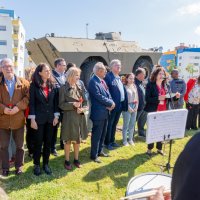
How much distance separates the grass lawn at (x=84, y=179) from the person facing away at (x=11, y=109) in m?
0.36

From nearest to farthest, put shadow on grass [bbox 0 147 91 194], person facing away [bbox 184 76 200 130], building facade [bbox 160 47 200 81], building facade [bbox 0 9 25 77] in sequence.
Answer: shadow on grass [bbox 0 147 91 194]
person facing away [bbox 184 76 200 130]
building facade [bbox 0 9 25 77]
building facade [bbox 160 47 200 81]

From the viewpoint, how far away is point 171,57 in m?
77.9

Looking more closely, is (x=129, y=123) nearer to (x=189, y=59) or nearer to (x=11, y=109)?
(x=11, y=109)

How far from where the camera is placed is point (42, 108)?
175 inches

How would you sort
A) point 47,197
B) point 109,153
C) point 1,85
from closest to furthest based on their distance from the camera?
point 47,197 < point 1,85 < point 109,153

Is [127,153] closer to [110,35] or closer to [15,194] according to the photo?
[15,194]

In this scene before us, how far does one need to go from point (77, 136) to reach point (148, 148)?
5.89 feet

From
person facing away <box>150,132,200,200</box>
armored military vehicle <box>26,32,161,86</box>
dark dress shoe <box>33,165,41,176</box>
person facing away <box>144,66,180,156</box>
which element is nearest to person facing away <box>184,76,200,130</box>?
person facing away <box>144,66,180,156</box>

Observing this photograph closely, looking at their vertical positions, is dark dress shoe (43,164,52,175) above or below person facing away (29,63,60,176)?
below

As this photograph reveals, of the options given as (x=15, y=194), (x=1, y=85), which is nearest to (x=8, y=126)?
(x=1, y=85)

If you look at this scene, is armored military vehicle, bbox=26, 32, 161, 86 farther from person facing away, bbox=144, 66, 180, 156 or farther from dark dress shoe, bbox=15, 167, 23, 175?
dark dress shoe, bbox=15, 167, 23, 175

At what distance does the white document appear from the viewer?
3955 millimetres

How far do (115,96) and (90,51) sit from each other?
192 inches

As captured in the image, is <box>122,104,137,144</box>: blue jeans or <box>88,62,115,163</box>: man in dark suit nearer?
<box>88,62,115,163</box>: man in dark suit
